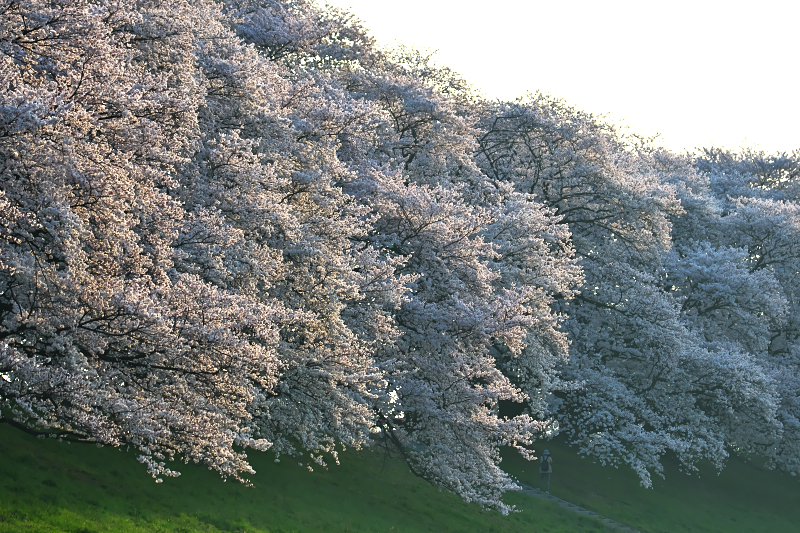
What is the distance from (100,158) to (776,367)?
38.6 metres

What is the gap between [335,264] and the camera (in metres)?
19.2

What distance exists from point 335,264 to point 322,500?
8958mm

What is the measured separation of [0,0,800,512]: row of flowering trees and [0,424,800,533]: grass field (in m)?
1.20

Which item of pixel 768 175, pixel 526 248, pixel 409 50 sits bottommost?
pixel 526 248

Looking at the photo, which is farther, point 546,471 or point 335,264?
point 546,471

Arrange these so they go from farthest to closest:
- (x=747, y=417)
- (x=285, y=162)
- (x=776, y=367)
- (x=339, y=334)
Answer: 1. (x=776, y=367)
2. (x=747, y=417)
3. (x=285, y=162)
4. (x=339, y=334)

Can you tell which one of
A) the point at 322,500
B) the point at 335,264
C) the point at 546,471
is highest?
the point at 335,264

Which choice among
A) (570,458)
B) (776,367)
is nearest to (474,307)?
(570,458)

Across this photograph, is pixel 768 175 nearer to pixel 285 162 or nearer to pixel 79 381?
pixel 285 162

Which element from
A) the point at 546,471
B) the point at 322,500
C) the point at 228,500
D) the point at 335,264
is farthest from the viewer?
the point at 546,471

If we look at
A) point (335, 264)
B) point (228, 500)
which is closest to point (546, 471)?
point (228, 500)

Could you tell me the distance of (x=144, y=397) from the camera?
44.0 feet

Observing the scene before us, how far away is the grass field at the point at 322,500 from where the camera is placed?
17188 millimetres

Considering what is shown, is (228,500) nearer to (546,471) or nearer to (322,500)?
(322,500)
